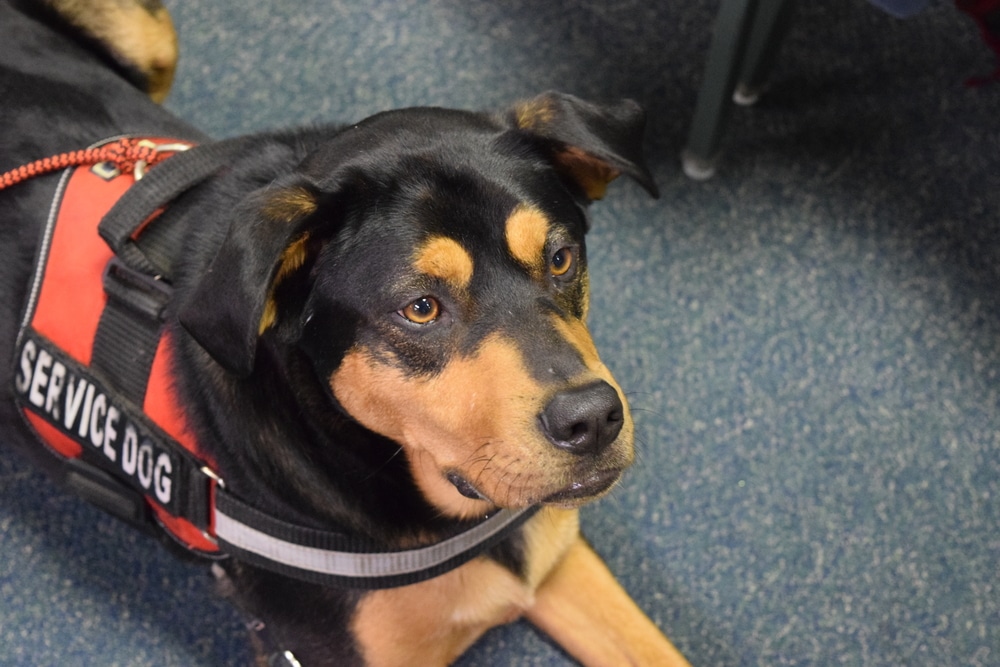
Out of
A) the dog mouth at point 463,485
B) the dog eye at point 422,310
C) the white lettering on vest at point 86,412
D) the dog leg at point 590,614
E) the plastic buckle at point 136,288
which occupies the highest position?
the dog eye at point 422,310

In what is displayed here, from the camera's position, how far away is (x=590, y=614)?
1584mm

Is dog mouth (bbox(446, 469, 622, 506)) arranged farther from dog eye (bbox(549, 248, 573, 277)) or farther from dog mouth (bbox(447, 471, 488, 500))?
dog eye (bbox(549, 248, 573, 277))

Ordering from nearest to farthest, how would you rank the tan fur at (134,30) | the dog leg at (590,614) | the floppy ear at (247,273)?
the floppy ear at (247,273) → the dog leg at (590,614) → the tan fur at (134,30)

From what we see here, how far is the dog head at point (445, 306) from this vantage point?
1052mm

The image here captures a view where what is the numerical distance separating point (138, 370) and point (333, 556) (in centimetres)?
37

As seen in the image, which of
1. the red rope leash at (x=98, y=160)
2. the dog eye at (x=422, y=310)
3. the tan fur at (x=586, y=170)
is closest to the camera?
the dog eye at (x=422, y=310)

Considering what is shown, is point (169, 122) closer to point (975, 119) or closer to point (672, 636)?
point (672, 636)

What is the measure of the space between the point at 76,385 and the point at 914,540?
1.46 m

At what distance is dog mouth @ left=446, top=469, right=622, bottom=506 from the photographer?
1.12 m

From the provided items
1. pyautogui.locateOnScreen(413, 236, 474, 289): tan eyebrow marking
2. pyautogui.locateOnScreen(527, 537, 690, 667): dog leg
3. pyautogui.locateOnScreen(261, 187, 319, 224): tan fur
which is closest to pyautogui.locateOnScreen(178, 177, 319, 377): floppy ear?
pyautogui.locateOnScreen(261, 187, 319, 224): tan fur

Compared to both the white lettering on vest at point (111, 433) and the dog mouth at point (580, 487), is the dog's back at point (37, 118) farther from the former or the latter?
the dog mouth at point (580, 487)

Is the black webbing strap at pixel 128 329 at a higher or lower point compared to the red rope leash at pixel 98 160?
lower

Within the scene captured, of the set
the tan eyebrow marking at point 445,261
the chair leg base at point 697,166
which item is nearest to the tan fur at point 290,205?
the tan eyebrow marking at point 445,261

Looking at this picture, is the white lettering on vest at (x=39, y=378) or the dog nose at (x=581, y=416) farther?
the white lettering on vest at (x=39, y=378)
